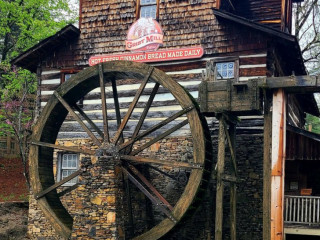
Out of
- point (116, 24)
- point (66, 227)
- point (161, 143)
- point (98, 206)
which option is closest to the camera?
point (98, 206)

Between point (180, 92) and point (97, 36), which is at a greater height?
point (97, 36)

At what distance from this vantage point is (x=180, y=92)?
10742 mm

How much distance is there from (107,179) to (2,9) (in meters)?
12.9

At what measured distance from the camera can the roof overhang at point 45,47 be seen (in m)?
13.9

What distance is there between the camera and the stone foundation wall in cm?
994

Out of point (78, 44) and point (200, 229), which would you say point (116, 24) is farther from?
point (200, 229)

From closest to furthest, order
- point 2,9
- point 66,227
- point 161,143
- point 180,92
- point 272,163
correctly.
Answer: point 272,163 → point 180,92 → point 66,227 → point 161,143 → point 2,9

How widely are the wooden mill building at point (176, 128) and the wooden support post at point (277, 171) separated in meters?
0.02

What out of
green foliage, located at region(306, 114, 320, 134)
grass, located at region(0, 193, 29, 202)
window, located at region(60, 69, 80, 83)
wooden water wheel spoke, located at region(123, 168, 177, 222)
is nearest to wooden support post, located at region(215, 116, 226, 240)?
wooden water wheel spoke, located at region(123, 168, 177, 222)

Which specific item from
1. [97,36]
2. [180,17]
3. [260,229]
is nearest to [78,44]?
[97,36]

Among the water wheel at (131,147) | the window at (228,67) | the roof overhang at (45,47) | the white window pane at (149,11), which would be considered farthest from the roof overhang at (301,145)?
the roof overhang at (45,47)

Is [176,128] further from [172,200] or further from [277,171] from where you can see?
[277,171]

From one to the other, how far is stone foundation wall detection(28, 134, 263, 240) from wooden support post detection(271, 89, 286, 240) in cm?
258

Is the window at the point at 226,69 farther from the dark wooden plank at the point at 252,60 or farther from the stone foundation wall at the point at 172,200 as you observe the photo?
the stone foundation wall at the point at 172,200
